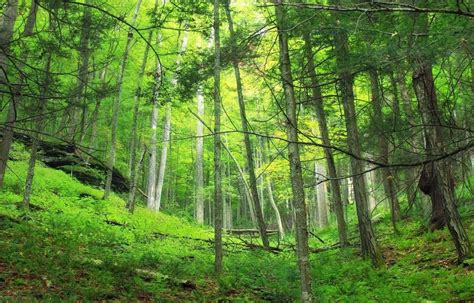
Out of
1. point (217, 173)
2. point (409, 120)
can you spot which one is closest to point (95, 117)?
point (217, 173)

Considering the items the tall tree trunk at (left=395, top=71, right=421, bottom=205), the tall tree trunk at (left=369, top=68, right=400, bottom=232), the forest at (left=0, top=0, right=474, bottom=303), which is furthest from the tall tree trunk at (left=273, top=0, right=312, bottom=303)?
the tall tree trunk at (left=395, top=71, right=421, bottom=205)

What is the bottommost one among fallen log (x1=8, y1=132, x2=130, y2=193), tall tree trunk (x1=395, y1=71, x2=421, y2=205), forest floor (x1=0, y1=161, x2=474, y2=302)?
forest floor (x1=0, y1=161, x2=474, y2=302)

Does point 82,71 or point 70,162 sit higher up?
point 70,162

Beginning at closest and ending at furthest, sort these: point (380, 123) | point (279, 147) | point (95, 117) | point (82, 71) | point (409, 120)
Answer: point (409, 120) → point (82, 71) → point (380, 123) → point (279, 147) → point (95, 117)

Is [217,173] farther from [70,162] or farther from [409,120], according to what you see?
[70,162]

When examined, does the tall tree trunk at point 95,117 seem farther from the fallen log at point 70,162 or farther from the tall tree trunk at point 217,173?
the tall tree trunk at point 217,173

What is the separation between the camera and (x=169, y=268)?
7.43m

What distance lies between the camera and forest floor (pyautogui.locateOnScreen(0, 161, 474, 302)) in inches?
222

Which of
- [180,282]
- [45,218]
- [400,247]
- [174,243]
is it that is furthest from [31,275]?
[400,247]

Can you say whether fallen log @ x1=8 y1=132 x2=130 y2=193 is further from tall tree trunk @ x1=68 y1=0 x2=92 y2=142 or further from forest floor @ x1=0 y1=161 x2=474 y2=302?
tall tree trunk @ x1=68 y1=0 x2=92 y2=142

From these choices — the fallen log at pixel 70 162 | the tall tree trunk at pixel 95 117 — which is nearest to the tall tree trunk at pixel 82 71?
the tall tree trunk at pixel 95 117

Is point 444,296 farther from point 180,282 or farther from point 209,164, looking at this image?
point 209,164

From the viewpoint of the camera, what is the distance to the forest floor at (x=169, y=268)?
5.64 metres

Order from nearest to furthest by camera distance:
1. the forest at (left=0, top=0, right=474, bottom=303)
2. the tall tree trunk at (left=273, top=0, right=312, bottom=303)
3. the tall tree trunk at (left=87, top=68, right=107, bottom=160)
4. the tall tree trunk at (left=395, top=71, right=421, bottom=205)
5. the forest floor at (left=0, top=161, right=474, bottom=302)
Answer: the tall tree trunk at (left=395, top=71, right=421, bottom=205) → the forest at (left=0, top=0, right=474, bottom=303) → the tall tree trunk at (left=273, top=0, right=312, bottom=303) → the tall tree trunk at (left=87, top=68, right=107, bottom=160) → the forest floor at (left=0, top=161, right=474, bottom=302)
